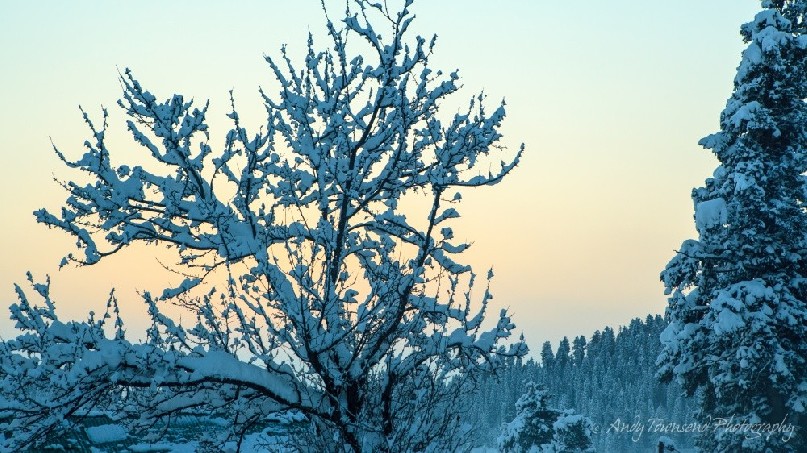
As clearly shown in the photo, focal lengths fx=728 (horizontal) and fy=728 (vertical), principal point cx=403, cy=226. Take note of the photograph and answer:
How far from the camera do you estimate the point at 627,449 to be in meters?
113

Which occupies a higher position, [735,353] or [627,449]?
[627,449]

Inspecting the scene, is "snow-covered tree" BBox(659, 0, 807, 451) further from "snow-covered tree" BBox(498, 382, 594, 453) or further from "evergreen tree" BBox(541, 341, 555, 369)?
"evergreen tree" BBox(541, 341, 555, 369)

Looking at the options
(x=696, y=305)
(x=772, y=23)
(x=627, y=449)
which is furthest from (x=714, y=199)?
(x=627, y=449)

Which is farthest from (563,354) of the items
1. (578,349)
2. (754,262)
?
(754,262)

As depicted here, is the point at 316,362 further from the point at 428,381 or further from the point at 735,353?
the point at 735,353

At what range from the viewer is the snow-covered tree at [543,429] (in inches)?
1553

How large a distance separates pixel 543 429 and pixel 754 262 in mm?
24179

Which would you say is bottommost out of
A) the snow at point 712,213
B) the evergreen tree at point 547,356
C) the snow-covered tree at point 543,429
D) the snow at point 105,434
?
the snow at point 105,434

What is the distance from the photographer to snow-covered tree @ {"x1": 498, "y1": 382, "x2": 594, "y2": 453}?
39438 mm

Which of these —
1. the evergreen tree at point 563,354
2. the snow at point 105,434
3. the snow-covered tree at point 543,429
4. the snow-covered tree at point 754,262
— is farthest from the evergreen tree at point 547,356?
the snow at point 105,434

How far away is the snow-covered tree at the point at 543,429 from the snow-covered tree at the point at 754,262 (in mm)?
21205

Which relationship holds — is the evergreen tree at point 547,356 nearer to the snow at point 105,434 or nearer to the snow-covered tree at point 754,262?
the snow-covered tree at point 754,262

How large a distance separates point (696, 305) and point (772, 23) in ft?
23.6

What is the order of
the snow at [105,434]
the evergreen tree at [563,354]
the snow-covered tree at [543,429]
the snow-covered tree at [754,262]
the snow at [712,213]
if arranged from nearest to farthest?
the snow at [105,434] < the snow-covered tree at [754,262] < the snow at [712,213] < the snow-covered tree at [543,429] < the evergreen tree at [563,354]
